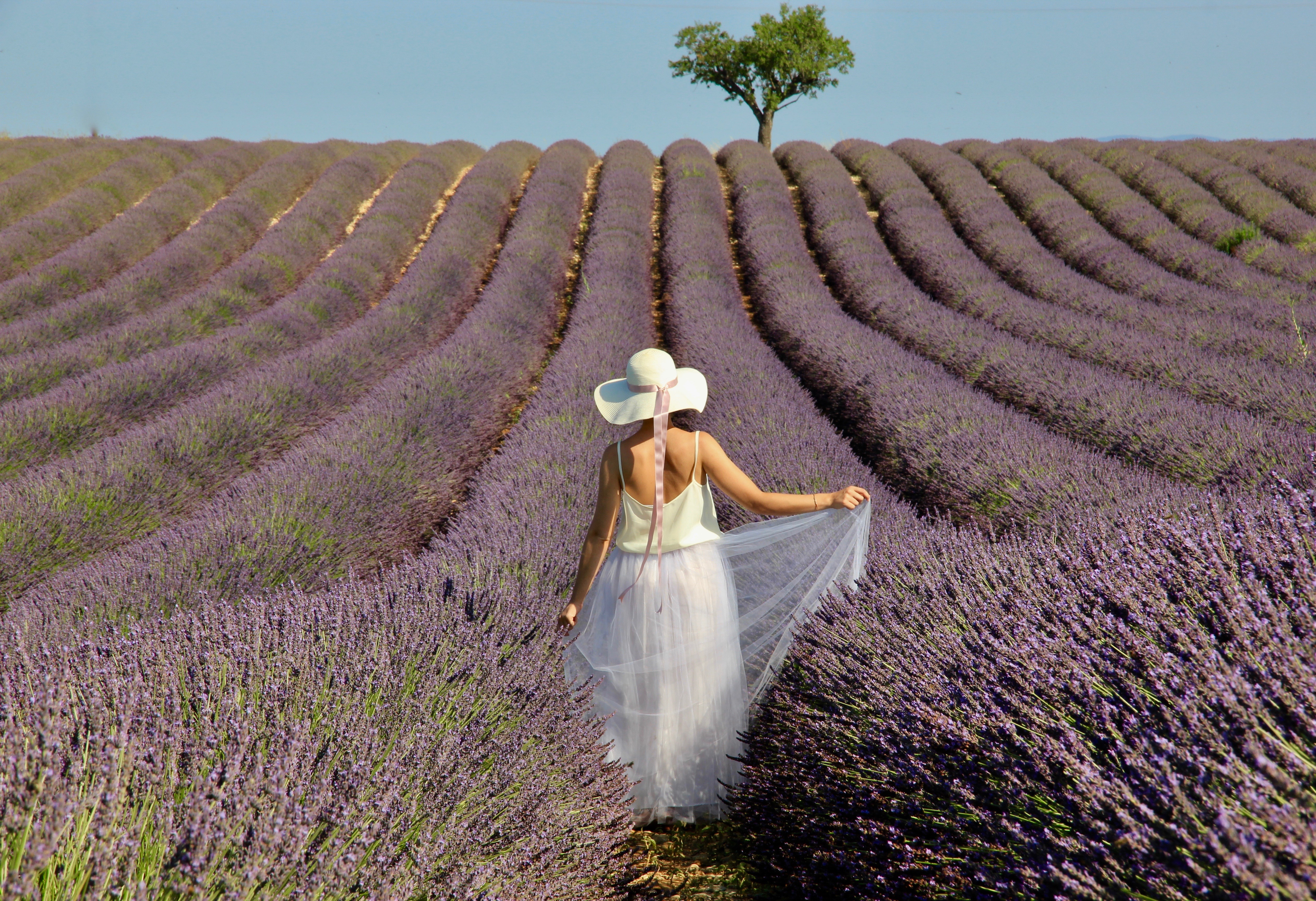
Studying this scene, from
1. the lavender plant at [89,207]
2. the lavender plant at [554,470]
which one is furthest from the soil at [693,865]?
the lavender plant at [89,207]

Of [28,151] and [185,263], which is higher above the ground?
[28,151]

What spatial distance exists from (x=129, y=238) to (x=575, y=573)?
12.8 meters

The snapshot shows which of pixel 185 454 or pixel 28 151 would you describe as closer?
pixel 185 454

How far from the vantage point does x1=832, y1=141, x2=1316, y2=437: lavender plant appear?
4.71m

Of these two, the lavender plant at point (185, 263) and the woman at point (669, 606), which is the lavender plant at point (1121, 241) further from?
the lavender plant at point (185, 263)

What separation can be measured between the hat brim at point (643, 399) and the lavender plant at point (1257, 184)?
12337 mm

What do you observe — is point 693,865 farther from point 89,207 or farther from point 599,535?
point 89,207

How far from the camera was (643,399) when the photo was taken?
7.20 feet

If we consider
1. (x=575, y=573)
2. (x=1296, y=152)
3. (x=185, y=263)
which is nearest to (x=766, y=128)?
(x=1296, y=152)

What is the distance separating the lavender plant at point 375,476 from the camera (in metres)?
3.20

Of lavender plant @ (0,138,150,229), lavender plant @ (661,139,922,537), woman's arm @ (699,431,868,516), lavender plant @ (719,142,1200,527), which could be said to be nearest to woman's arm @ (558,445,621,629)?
woman's arm @ (699,431,868,516)

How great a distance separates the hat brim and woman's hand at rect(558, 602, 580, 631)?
0.60 metres

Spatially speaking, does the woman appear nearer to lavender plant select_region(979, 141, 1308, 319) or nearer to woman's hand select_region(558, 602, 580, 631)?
woman's hand select_region(558, 602, 580, 631)

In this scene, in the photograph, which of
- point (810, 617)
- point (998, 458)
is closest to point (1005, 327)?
point (998, 458)
